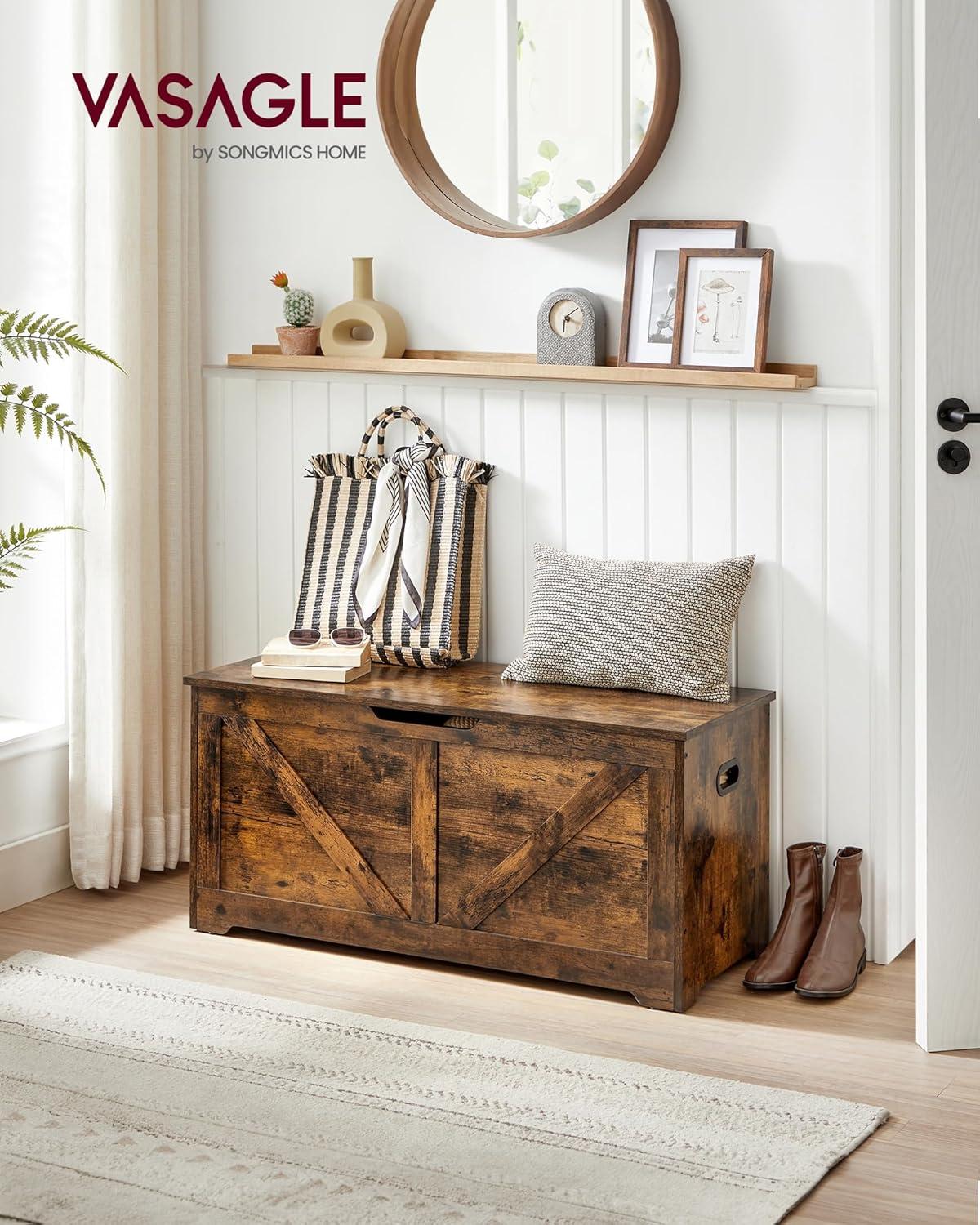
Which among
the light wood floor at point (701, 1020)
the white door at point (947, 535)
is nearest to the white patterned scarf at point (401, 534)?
the light wood floor at point (701, 1020)

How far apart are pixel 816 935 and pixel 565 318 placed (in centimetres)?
130

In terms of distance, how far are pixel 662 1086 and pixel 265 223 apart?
81.8 inches

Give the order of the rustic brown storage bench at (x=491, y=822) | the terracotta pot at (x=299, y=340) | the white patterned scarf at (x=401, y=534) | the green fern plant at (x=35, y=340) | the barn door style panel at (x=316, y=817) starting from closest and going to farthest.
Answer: the rustic brown storage bench at (x=491, y=822), the green fern plant at (x=35, y=340), the barn door style panel at (x=316, y=817), the white patterned scarf at (x=401, y=534), the terracotta pot at (x=299, y=340)

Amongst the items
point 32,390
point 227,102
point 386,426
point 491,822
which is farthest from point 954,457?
point 227,102

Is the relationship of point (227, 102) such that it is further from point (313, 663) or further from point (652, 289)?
point (313, 663)

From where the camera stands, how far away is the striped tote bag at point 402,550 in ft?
10.9

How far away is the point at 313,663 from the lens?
10.3 feet

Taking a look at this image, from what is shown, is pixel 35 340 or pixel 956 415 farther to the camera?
pixel 35 340

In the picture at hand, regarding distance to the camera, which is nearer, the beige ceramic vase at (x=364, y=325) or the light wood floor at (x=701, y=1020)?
the light wood floor at (x=701, y=1020)

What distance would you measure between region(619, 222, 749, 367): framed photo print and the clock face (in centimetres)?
9

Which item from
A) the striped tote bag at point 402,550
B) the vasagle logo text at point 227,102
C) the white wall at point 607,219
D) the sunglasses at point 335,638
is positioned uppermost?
the vasagle logo text at point 227,102

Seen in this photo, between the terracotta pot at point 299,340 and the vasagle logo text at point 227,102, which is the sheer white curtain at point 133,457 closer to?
the vasagle logo text at point 227,102

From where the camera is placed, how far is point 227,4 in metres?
3.54

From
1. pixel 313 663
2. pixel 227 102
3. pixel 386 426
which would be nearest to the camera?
pixel 313 663
